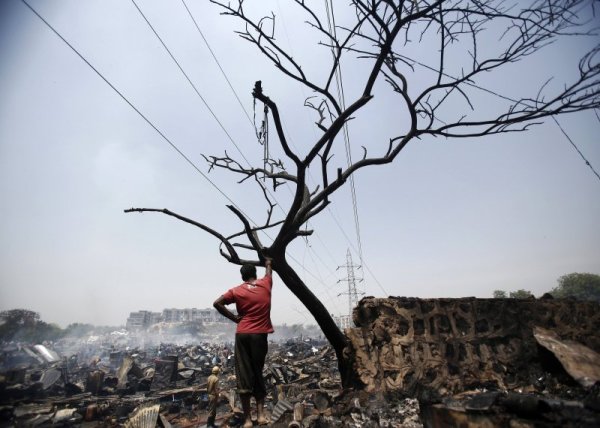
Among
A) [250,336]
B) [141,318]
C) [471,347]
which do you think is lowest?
[141,318]

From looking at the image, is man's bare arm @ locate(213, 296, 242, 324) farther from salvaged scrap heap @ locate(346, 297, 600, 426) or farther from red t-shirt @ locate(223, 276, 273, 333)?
salvaged scrap heap @ locate(346, 297, 600, 426)

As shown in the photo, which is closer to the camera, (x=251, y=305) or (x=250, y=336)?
(x=250, y=336)

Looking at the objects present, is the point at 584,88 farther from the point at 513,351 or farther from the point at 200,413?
the point at 200,413

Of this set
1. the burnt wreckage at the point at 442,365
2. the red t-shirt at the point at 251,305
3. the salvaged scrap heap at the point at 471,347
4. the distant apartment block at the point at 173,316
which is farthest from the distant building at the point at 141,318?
the red t-shirt at the point at 251,305

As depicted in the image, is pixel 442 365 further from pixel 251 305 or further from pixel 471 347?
pixel 251 305

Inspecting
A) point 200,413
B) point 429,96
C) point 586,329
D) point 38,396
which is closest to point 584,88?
point 429,96

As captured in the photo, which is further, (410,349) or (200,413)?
(200,413)

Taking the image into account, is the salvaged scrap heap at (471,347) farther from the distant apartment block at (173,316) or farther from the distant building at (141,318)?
the distant building at (141,318)

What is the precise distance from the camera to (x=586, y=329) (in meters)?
6.29

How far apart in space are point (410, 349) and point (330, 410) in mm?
1877

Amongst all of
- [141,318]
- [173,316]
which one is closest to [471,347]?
[173,316]

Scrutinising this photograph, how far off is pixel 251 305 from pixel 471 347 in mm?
4751

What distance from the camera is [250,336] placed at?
320 centimetres

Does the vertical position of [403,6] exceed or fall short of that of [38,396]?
it exceeds it
